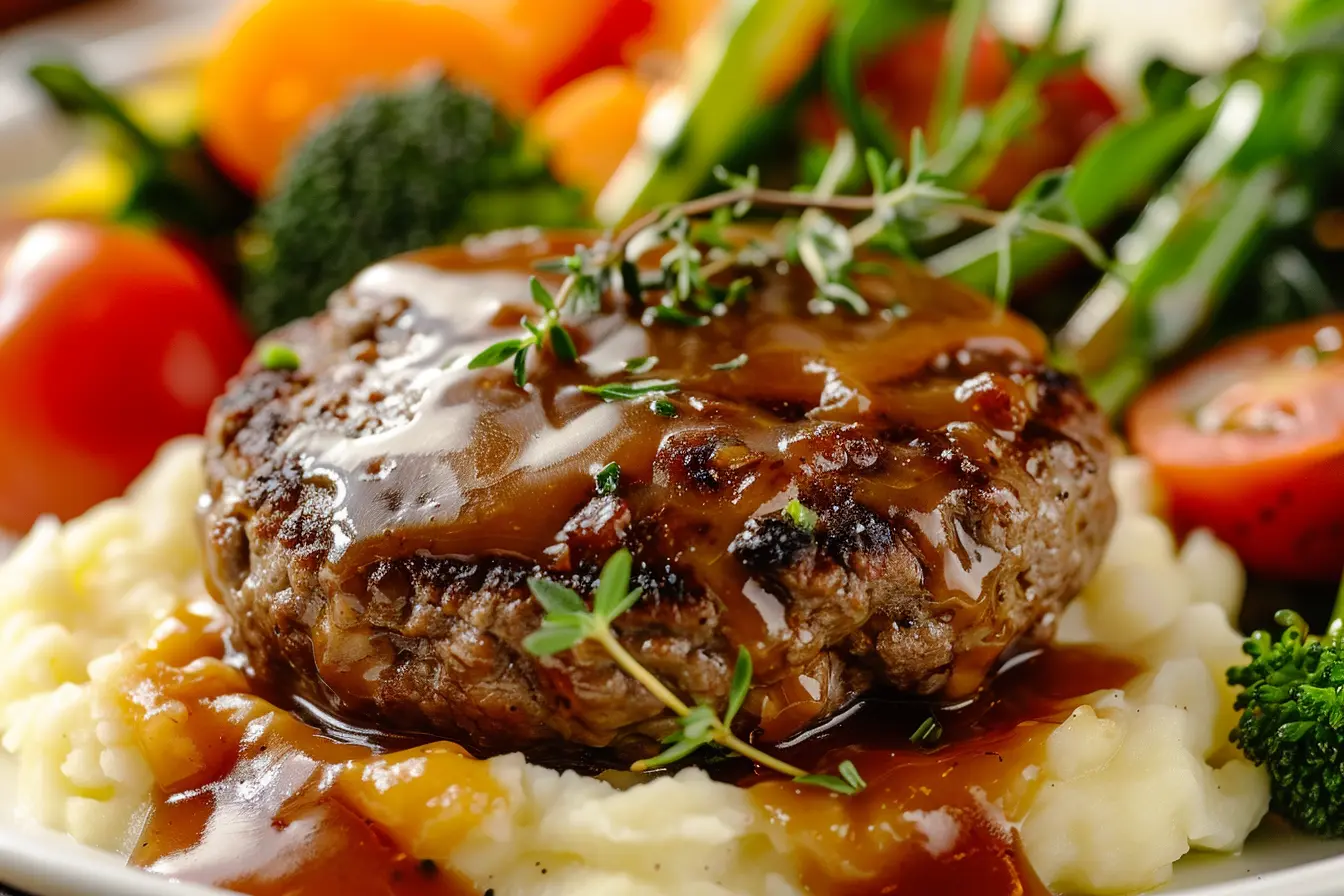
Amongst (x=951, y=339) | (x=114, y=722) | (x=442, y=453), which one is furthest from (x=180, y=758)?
(x=951, y=339)

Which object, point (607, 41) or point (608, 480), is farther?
point (607, 41)

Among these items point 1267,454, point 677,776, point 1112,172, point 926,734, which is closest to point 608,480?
point 677,776

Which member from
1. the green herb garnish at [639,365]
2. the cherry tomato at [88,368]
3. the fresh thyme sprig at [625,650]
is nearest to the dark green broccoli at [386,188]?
the cherry tomato at [88,368]

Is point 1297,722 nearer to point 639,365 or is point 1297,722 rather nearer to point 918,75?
point 639,365

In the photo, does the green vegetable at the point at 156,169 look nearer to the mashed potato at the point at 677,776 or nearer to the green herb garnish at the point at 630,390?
the mashed potato at the point at 677,776

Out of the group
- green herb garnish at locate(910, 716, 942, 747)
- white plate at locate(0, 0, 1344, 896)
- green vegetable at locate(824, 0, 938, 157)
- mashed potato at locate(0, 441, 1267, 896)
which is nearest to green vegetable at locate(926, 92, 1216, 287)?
green vegetable at locate(824, 0, 938, 157)
